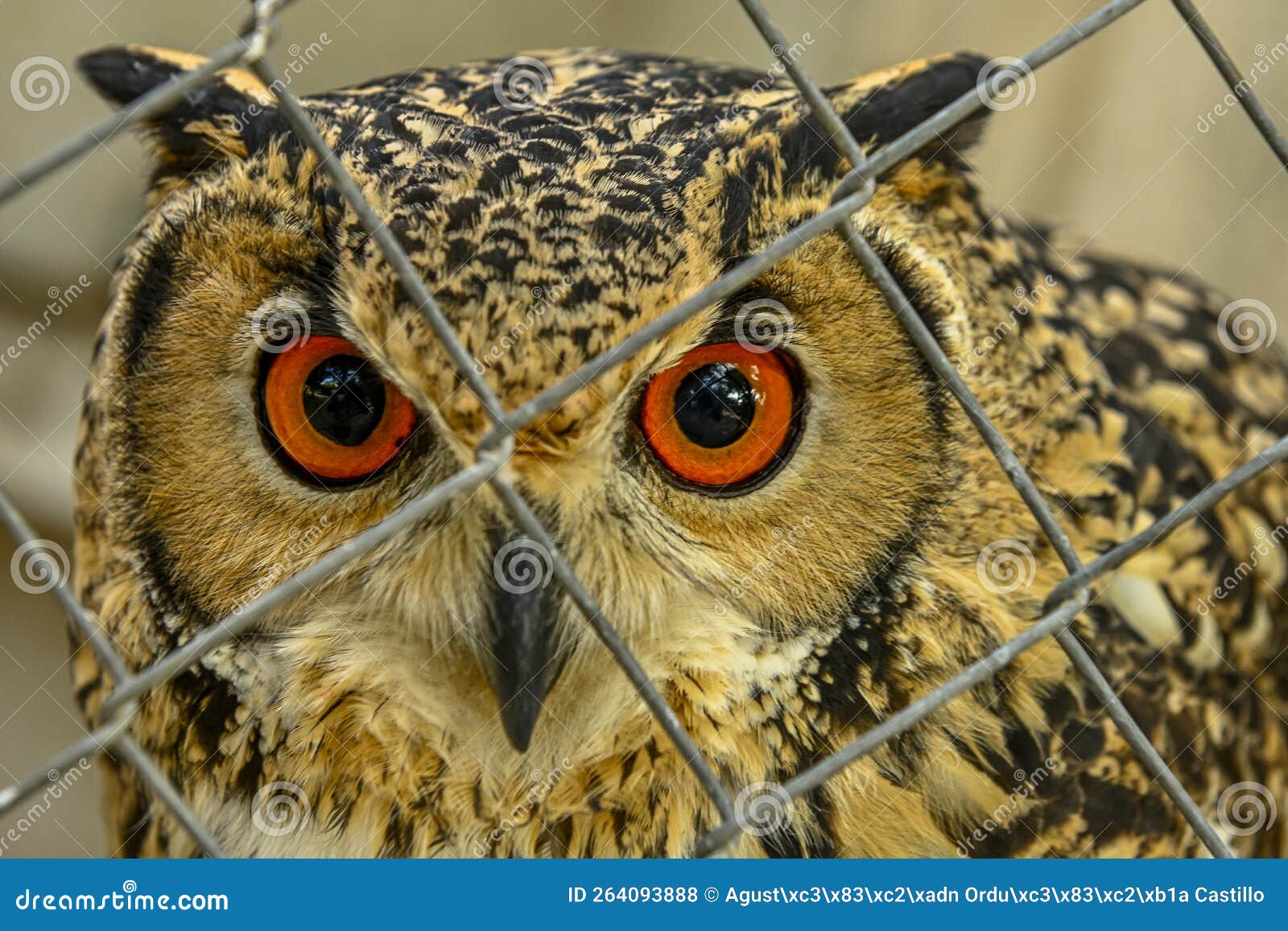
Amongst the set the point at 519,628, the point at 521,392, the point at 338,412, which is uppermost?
the point at 338,412

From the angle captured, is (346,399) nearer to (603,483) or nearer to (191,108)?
(603,483)

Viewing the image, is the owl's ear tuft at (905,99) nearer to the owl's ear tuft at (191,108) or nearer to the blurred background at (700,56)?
the owl's ear tuft at (191,108)

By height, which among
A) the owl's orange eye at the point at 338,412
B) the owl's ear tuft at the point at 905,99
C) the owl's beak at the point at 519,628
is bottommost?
the owl's beak at the point at 519,628

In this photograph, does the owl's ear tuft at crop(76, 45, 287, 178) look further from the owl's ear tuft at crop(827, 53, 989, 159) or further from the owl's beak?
the owl's ear tuft at crop(827, 53, 989, 159)

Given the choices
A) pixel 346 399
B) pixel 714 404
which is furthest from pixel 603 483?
pixel 346 399

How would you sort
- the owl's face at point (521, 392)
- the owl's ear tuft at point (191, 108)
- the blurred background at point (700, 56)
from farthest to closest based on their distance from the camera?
the blurred background at point (700, 56) → the owl's ear tuft at point (191, 108) → the owl's face at point (521, 392)

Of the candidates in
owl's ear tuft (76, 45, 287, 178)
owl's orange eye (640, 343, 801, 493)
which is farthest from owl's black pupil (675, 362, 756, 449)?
owl's ear tuft (76, 45, 287, 178)

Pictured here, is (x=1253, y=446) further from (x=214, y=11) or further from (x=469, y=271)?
(x=214, y=11)

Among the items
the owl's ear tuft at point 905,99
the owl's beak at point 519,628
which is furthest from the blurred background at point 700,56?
the owl's beak at point 519,628
